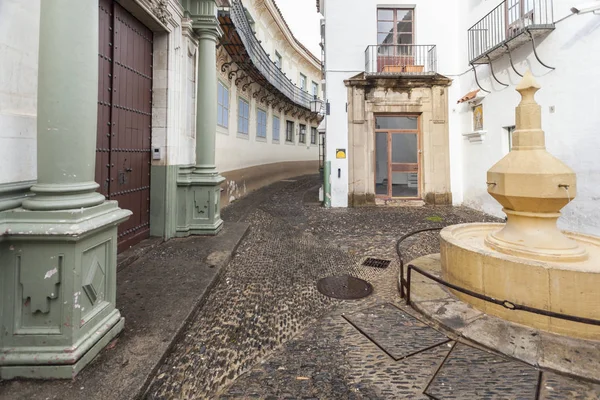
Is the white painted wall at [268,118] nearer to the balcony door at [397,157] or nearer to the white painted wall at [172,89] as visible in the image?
the white painted wall at [172,89]

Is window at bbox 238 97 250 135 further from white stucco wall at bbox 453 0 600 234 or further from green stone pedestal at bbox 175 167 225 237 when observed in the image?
white stucco wall at bbox 453 0 600 234

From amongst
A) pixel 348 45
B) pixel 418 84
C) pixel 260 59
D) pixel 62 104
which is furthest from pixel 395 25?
pixel 62 104

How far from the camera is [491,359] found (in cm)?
233

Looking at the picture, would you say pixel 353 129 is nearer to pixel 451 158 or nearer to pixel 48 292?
pixel 451 158

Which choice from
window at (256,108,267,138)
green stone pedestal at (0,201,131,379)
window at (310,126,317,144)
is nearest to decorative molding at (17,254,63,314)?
green stone pedestal at (0,201,131,379)

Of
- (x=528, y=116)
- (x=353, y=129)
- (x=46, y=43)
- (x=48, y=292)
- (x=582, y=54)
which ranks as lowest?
(x=48, y=292)

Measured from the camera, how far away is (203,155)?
5781mm

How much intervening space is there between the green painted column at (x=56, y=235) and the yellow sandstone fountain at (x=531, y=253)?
3325 mm

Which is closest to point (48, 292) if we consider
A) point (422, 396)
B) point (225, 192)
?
point (422, 396)

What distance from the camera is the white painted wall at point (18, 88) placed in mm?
2082

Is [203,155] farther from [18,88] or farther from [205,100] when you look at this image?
[18,88]

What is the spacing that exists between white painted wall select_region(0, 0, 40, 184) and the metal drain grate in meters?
4.11

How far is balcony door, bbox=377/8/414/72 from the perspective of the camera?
10.5 metres

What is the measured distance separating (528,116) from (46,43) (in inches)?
167
